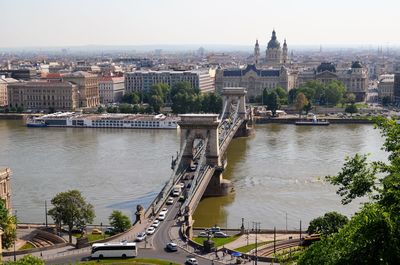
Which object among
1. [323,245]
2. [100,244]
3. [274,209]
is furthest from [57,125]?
[323,245]

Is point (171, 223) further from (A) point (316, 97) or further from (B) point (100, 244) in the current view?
(A) point (316, 97)

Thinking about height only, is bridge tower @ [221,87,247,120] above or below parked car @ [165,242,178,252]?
above

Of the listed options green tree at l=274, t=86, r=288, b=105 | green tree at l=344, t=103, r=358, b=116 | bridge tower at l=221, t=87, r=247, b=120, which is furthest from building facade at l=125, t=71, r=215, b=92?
bridge tower at l=221, t=87, r=247, b=120

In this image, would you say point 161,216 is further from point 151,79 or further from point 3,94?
point 151,79

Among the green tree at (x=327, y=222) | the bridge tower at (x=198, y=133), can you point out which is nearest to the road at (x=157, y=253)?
the green tree at (x=327, y=222)

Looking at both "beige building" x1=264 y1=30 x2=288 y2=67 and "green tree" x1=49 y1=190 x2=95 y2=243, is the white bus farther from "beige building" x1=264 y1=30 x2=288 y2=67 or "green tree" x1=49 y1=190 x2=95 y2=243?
"beige building" x1=264 y1=30 x2=288 y2=67

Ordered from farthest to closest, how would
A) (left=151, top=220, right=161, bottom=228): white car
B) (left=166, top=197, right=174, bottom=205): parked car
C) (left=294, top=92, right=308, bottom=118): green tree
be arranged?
1. (left=294, top=92, right=308, bottom=118): green tree
2. (left=166, top=197, right=174, bottom=205): parked car
3. (left=151, top=220, right=161, bottom=228): white car

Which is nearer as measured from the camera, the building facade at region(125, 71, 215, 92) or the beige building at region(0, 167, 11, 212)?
the beige building at region(0, 167, 11, 212)

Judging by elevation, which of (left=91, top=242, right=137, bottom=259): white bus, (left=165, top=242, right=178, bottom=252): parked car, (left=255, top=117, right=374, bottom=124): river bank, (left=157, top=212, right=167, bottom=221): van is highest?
(left=91, top=242, right=137, bottom=259): white bus
